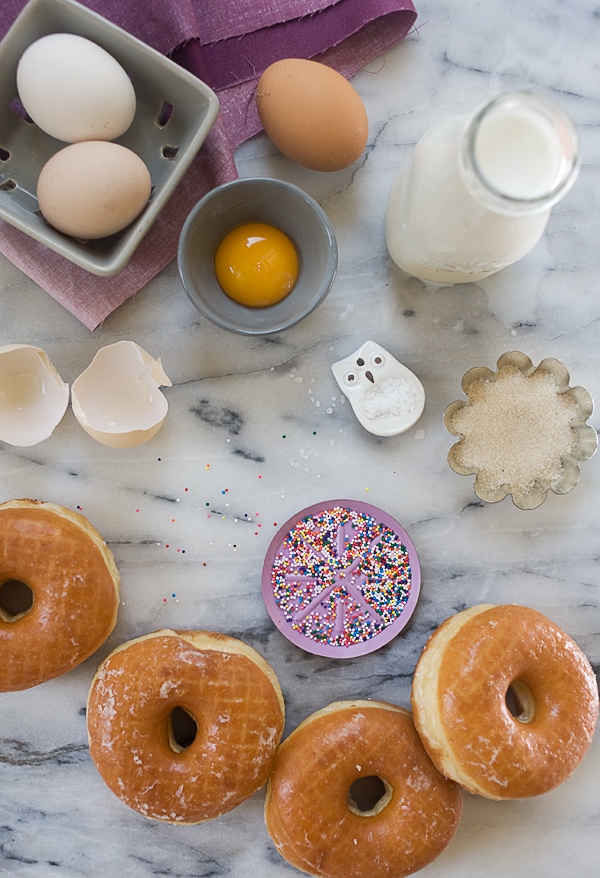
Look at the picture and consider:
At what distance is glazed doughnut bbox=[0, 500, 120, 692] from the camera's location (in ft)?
3.28

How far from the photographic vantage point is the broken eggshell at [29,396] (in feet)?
3.49

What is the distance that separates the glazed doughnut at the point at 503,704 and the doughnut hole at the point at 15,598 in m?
0.62

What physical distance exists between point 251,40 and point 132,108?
0.26 meters

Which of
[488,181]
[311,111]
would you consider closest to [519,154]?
[488,181]

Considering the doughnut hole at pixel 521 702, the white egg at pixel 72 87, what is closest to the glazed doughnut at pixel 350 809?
the doughnut hole at pixel 521 702

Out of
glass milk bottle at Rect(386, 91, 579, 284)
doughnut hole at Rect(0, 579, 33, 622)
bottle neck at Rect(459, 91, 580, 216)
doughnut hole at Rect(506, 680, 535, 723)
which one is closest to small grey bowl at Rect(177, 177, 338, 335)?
glass milk bottle at Rect(386, 91, 579, 284)

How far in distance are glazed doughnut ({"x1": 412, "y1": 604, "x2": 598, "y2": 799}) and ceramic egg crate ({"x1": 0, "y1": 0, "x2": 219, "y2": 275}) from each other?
72cm

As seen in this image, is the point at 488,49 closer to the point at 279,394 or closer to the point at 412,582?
the point at 279,394

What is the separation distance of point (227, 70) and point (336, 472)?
654mm

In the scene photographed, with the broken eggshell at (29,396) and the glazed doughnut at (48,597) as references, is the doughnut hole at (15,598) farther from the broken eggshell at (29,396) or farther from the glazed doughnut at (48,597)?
the broken eggshell at (29,396)

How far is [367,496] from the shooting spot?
1.14m

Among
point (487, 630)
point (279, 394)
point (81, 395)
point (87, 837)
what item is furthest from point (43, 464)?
point (487, 630)

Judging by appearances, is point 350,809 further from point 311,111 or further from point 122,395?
point 311,111

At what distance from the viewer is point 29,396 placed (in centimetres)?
108
